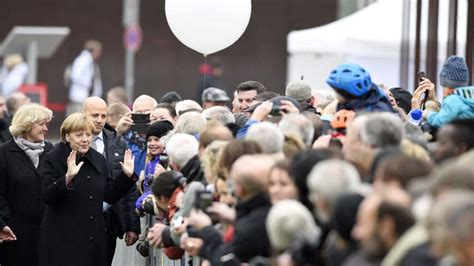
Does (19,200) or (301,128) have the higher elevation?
(301,128)

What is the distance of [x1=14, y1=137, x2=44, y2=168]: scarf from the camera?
13648 mm

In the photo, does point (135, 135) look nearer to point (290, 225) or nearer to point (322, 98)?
point (322, 98)

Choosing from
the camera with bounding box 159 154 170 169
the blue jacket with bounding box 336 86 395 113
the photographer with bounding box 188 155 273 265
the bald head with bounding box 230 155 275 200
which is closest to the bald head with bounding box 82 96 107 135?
the camera with bounding box 159 154 170 169

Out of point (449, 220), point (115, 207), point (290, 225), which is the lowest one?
point (115, 207)

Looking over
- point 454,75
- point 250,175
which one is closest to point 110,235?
point 454,75

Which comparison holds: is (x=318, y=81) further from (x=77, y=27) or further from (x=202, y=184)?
(x=202, y=184)

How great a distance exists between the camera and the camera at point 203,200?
28.7ft

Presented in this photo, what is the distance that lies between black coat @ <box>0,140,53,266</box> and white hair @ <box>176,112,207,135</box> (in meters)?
2.10

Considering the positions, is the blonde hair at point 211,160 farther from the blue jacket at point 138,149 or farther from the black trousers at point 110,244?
the blue jacket at point 138,149

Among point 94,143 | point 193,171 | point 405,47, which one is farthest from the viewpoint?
point 405,47

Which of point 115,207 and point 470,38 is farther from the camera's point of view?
point 470,38

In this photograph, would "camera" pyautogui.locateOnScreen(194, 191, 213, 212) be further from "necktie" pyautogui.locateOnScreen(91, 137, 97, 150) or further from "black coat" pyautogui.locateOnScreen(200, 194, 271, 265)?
"necktie" pyautogui.locateOnScreen(91, 137, 97, 150)

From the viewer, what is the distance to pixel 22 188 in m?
13.6

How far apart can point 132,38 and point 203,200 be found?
20699 millimetres
